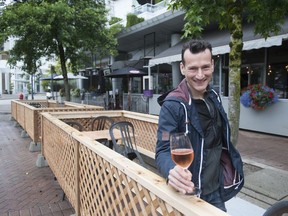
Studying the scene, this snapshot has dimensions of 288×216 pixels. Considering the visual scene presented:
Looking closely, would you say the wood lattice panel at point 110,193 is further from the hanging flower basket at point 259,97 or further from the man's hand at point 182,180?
the hanging flower basket at point 259,97

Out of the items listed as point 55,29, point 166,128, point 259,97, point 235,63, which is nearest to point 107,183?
point 166,128

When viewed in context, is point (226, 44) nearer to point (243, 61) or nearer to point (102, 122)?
point (243, 61)

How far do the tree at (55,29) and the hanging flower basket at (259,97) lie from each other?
7.19 metres

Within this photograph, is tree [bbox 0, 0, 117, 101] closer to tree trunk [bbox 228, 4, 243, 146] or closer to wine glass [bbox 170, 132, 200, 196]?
tree trunk [bbox 228, 4, 243, 146]

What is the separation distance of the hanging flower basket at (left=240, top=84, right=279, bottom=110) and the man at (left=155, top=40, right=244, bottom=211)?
730 centimetres

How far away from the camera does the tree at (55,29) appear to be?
36.1ft

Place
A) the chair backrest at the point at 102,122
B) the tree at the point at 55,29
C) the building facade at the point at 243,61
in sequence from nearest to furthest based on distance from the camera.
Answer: the chair backrest at the point at 102,122 < the building facade at the point at 243,61 < the tree at the point at 55,29

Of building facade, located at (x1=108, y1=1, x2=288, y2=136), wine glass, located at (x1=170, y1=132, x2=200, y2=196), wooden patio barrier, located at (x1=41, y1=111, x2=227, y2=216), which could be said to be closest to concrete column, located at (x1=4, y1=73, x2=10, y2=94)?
building facade, located at (x1=108, y1=1, x2=288, y2=136)

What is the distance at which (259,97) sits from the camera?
857 cm

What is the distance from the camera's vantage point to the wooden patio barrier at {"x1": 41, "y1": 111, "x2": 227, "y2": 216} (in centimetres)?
145

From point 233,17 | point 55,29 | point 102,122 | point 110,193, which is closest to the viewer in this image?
point 110,193

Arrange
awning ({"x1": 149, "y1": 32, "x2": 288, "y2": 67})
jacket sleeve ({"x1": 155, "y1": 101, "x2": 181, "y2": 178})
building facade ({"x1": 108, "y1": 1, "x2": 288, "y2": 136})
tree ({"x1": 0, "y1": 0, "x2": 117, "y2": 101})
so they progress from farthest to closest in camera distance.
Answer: tree ({"x1": 0, "y1": 0, "x2": 117, "y2": 101}) < building facade ({"x1": 108, "y1": 1, "x2": 288, "y2": 136}) < awning ({"x1": 149, "y1": 32, "x2": 288, "y2": 67}) < jacket sleeve ({"x1": 155, "y1": 101, "x2": 181, "y2": 178})

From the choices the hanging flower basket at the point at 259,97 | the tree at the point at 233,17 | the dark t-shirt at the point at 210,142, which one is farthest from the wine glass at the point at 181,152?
the hanging flower basket at the point at 259,97

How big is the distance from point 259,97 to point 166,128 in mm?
7741
